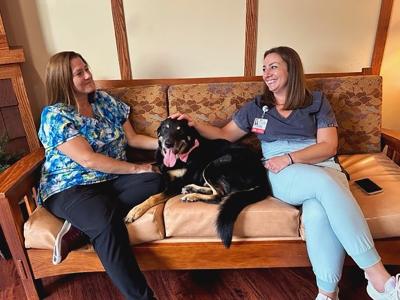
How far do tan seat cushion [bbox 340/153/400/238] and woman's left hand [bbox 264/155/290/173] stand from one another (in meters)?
0.38

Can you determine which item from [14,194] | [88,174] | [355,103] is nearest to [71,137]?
[88,174]

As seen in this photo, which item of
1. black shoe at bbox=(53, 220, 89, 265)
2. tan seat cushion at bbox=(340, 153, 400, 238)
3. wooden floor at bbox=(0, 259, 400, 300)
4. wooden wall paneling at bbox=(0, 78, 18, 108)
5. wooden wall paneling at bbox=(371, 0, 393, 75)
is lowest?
wooden floor at bbox=(0, 259, 400, 300)

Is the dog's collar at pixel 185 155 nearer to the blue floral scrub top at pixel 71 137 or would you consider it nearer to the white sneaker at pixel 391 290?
the blue floral scrub top at pixel 71 137

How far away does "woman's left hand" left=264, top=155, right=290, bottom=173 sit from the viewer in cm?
147

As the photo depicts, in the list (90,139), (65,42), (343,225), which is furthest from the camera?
(65,42)

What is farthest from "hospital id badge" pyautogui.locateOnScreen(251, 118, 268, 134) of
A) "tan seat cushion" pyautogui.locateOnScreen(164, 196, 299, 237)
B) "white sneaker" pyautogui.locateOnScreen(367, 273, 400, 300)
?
"white sneaker" pyautogui.locateOnScreen(367, 273, 400, 300)

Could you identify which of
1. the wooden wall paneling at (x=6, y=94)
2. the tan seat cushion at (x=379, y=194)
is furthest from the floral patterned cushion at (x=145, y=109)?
the tan seat cushion at (x=379, y=194)

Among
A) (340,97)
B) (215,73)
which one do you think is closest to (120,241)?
(215,73)

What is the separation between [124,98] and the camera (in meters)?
1.85

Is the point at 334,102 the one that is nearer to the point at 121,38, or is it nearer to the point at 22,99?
the point at 121,38

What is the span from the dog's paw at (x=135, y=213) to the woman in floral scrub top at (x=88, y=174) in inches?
1.3

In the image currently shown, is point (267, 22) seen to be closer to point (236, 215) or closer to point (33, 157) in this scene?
point (236, 215)

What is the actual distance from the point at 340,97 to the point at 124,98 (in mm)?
1343

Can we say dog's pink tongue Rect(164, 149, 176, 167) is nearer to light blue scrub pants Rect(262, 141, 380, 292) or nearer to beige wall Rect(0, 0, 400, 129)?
light blue scrub pants Rect(262, 141, 380, 292)
